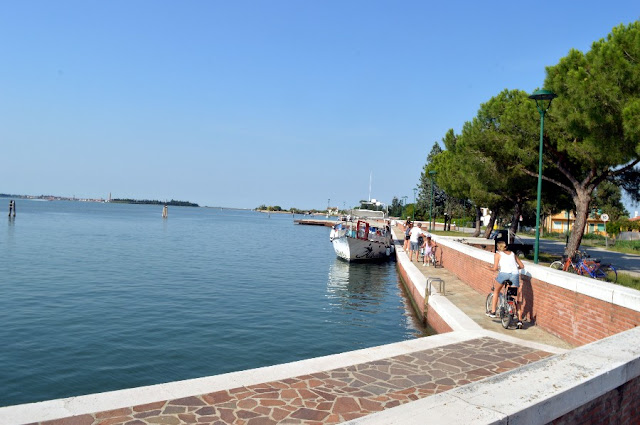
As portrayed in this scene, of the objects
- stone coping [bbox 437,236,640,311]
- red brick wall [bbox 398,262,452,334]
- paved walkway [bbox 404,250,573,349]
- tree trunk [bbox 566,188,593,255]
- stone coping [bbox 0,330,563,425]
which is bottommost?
red brick wall [bbox 398,262,452,334]

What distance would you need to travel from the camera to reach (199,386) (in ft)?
19.0

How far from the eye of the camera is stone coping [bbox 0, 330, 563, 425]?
4844mm

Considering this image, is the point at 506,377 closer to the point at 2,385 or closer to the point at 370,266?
the point at 2,385

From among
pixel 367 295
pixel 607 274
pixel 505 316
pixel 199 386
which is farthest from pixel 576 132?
pixel 199 386

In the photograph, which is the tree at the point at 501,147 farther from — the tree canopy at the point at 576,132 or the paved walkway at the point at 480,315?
the paved walkway at the point at 480,315

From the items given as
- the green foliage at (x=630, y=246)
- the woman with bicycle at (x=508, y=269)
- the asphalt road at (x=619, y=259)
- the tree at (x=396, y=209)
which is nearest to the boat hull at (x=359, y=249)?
the asphalt road at (x=619, y=259)

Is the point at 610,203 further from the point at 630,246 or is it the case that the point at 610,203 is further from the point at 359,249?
the point at 359,249

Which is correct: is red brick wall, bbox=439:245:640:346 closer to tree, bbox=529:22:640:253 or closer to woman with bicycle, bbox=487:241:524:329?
woman with bicycle, bbox=487:241:524:329

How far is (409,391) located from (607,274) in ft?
46.2

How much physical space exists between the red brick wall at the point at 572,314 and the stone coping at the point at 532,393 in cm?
271

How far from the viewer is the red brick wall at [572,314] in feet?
23.6

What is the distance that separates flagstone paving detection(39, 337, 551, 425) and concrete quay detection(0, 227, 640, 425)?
0.01 metres

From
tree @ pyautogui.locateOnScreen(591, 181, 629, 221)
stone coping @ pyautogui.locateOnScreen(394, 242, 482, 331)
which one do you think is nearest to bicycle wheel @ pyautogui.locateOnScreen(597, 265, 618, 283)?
stone coping @ pyautogui.locateOnScreen(394, 242, 482, 331)

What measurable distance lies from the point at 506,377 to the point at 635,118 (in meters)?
11.6
